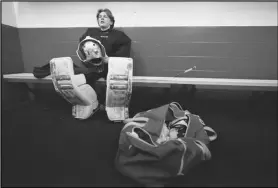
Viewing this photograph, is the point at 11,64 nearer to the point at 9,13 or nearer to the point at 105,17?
the point at 9,13

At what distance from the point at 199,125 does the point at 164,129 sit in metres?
0.21

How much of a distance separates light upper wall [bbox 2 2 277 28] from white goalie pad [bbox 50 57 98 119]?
723 mm

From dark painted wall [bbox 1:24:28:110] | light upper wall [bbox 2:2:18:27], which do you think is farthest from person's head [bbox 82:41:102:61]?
light upper wall [bbox 2:2:18:27]

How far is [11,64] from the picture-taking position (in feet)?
5.08

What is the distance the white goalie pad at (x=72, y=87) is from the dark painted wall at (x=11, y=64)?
2.60 feet

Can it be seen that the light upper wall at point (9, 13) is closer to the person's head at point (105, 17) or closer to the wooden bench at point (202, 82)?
the wooden bench at point (202, 82)

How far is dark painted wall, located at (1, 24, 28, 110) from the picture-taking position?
4.75ft

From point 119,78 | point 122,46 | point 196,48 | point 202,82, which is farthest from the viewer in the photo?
point 196,48

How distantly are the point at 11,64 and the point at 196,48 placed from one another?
Result: 1.91 m

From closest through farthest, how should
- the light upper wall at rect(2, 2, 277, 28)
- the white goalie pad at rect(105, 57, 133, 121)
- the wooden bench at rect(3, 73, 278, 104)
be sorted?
the white goalie pad at rect(105, 57, 133, 121), the wooden bench at rect(3, 73, 278, 104), the light upper wall at rect(2, 2, 277, 28)

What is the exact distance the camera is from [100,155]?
80 cm

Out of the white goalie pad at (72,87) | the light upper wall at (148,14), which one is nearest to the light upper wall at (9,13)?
the light upper wall at (148,14)

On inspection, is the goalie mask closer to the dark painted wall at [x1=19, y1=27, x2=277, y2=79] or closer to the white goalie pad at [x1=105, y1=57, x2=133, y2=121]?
the white goalie pad at [x1=105, y1=57, x2=133, y2=121]

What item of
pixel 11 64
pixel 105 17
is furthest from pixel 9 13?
pixel 105 17
